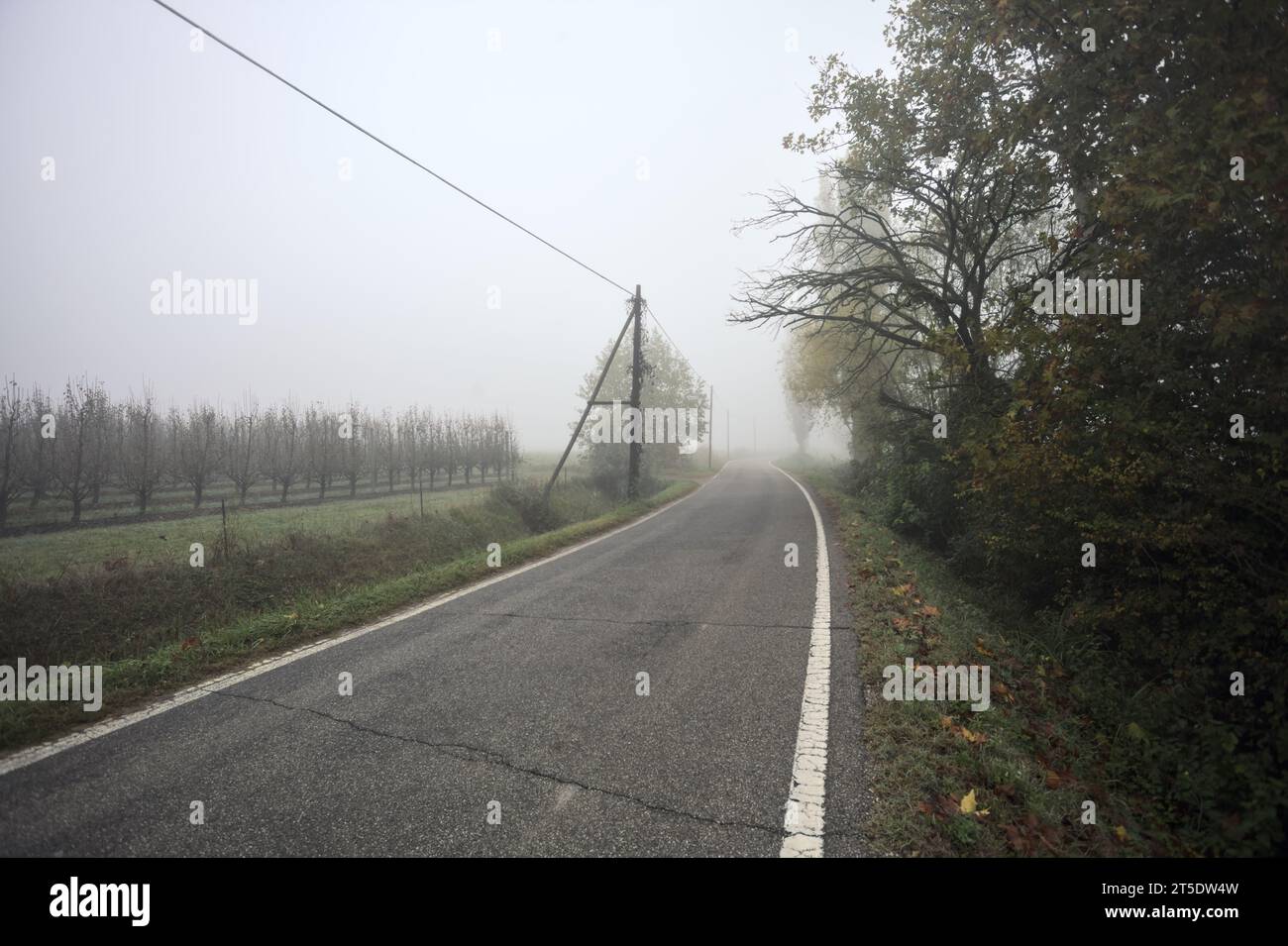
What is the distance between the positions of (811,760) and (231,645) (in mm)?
4842

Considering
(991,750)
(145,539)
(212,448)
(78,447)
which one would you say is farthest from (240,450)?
(991,750)

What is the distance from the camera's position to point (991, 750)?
2883 mm

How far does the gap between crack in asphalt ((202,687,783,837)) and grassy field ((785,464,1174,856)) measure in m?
0.64

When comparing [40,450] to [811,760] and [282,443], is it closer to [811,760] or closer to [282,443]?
[282,443]

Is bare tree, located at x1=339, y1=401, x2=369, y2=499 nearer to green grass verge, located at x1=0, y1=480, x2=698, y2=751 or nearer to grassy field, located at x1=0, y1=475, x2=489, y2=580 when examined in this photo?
grassy field, located at x1=0, y1=475, x2=489, y2=580

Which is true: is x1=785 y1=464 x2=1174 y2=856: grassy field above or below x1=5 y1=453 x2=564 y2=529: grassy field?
above

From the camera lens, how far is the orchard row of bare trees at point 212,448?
1538 cm

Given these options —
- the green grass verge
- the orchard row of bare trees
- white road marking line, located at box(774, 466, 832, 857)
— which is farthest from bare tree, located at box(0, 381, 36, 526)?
white road marking line, located at box(774, 466, 832, 857)

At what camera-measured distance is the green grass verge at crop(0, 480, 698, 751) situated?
3.25 m
